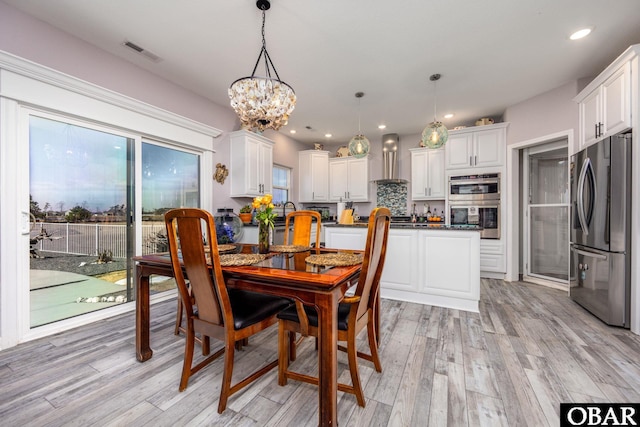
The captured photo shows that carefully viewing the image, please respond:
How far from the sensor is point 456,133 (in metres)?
4.59

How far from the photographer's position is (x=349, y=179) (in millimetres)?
5938

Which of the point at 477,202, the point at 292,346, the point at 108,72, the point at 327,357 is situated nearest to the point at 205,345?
the point at 292,346

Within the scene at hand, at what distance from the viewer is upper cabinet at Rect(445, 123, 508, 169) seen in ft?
14.0

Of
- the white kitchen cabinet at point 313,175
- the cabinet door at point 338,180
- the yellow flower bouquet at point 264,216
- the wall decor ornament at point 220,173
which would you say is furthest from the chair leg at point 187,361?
the cabinet door at point 338,180

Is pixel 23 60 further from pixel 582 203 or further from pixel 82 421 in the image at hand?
pixel 582 203

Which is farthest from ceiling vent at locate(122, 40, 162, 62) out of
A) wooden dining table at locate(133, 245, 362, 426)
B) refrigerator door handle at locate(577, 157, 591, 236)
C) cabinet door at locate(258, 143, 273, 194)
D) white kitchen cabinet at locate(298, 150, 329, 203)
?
refrigerator door handle at locate(577, 157, 591, 236)

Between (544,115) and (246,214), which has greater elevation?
(544,115)

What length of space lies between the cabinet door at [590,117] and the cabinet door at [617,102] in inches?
4.1

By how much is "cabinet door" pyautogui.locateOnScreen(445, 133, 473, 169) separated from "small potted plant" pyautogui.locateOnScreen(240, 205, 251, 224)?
11.5 feet

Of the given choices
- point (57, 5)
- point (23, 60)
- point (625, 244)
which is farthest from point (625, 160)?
point (23, 60)

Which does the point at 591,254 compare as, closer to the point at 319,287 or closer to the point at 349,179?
the point at 319,287

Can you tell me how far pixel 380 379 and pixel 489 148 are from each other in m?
4.13

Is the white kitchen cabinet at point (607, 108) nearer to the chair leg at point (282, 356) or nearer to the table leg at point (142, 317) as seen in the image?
the chair leg at point (282, 356)

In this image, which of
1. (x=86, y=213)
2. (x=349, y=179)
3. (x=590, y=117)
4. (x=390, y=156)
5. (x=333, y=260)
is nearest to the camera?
(x=333, y=260)
